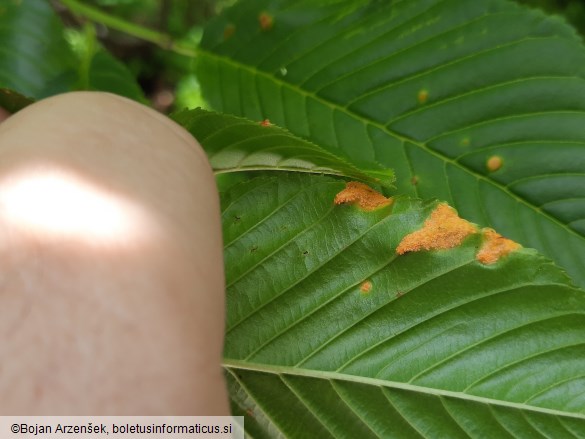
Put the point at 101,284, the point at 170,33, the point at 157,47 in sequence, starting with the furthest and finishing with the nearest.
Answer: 1. the point at 157,47
2. the point at 170,33
3. the point at 101,284

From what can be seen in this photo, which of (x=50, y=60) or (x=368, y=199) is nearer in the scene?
(x=368, y=199)

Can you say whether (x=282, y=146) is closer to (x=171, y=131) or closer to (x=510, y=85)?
(x=171, y=131)

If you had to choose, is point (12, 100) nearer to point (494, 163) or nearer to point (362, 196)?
point (362, 196)

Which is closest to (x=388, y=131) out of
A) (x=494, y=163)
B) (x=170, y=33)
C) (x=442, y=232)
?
(x=494, y=163)

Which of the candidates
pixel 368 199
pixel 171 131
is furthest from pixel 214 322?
pixel 368 199

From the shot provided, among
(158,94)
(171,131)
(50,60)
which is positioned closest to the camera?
(171,131)

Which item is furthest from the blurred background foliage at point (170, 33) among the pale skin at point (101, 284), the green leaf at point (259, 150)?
the pale skin at point (101, 284)

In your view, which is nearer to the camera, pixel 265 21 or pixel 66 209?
pixel 66 209
